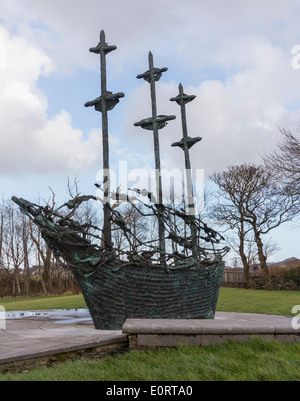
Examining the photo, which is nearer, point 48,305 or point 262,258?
point 48,305

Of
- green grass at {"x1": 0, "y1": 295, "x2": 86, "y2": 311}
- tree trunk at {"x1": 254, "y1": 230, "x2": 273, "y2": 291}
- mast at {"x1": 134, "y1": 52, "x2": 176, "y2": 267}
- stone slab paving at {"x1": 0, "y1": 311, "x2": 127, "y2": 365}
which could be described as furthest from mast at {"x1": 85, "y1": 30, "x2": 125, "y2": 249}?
tree trunk at {"x1": 254, "y1": 230, "x2": 273, "y2": 291}

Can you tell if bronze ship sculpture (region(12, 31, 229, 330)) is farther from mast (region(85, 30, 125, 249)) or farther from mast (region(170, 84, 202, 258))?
mast (region(170, 84, 202, 258))

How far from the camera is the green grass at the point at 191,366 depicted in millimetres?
4184

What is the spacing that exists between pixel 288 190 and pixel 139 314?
12675mm

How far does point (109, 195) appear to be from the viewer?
8.03 metres

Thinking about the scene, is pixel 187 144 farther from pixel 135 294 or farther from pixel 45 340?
pixel 45 340

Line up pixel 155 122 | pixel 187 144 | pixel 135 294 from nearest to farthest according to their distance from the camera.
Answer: pixel 135 294, pixel 155 122, pixel 187 144

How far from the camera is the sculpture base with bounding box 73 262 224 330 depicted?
720 cm

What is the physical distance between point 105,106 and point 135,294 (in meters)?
3.99

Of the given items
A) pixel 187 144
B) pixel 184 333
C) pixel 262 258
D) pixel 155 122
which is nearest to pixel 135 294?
pixel 184 333

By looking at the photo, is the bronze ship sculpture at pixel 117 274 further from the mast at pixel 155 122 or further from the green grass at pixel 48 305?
the green grass at pixel 48 305

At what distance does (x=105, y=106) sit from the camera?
872cm
